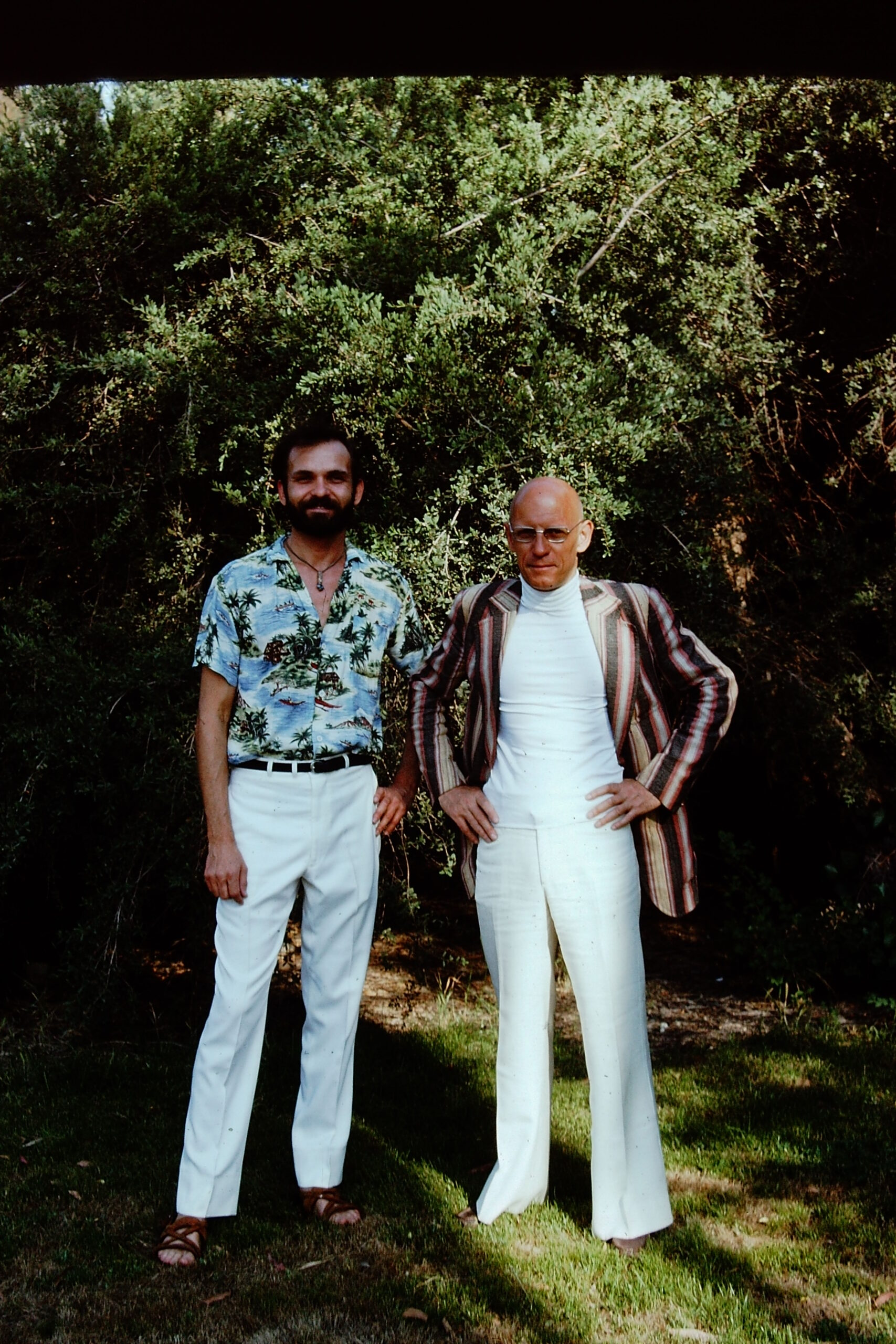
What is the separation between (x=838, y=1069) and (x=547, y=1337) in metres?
2.63

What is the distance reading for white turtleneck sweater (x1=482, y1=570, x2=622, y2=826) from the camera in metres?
3.34

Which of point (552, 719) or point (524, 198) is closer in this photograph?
point (552, 719)

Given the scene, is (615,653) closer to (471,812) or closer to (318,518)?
(471,812)

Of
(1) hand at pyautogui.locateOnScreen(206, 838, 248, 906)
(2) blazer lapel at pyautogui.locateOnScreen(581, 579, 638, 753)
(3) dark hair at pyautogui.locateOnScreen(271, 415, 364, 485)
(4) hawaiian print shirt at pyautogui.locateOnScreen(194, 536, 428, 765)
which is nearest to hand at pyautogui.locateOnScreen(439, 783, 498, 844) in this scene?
(4) hawaiian print shirt at pyautogui.locateOnScreen(194, 536, 428, 765)

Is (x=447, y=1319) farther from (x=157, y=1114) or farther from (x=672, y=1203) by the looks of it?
(x=157, y=1114)

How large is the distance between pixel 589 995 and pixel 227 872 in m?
1.10

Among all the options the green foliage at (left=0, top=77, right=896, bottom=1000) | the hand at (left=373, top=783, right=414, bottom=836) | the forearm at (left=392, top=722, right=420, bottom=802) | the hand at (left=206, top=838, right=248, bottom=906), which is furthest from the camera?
the green foliage at (left=0, top=77, right=896, bottom=1000)

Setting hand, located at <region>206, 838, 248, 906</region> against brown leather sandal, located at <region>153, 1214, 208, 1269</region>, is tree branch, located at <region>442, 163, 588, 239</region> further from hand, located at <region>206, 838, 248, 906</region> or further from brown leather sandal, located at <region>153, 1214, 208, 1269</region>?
brown leather sandal, located at <region>153, 1214, 208, 1269</region>

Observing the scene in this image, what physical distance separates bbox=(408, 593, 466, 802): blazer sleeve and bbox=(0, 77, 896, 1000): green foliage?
1.84 meters

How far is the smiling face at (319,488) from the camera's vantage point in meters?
3.41

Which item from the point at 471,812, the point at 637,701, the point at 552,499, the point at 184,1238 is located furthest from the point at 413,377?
the point at 184,1238

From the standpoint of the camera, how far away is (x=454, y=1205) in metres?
3.65

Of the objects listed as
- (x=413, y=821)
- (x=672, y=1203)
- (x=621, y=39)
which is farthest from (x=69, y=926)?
(x=621, y=39)

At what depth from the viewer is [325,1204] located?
354 cm
